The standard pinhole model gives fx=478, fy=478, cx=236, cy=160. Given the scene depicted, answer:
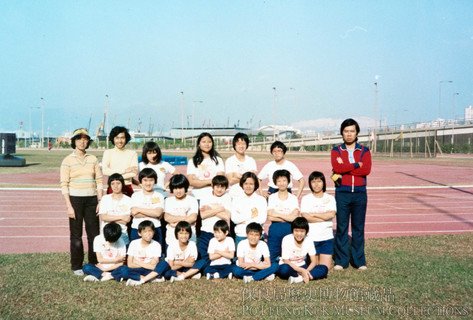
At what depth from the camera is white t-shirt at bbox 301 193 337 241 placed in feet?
19.4

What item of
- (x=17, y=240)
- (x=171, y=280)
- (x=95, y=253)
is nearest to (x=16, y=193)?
(x=17, y=240)

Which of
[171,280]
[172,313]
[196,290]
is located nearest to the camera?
[172,313]

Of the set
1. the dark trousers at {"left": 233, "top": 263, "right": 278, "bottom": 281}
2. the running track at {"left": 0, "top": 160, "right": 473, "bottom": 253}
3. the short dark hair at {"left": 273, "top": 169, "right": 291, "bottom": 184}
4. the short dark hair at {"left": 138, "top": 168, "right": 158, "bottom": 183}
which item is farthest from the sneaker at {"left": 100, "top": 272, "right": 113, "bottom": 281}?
the short dark hair at {"left": 273, "top": 169, "right": 291, "bottom": 184}

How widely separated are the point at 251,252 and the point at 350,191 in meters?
1.49

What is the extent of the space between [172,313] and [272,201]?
2210mm

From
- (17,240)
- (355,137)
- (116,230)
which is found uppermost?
(355,137)

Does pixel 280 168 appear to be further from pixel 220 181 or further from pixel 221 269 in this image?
pixel 221 269

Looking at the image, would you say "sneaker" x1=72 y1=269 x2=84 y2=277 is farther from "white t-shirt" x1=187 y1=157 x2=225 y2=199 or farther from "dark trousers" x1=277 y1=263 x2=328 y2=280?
"dark trousers" x1=277 y1=263 x2=328 y2=280

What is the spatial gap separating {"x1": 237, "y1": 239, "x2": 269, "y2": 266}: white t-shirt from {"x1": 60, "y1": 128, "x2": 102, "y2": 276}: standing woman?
177cm

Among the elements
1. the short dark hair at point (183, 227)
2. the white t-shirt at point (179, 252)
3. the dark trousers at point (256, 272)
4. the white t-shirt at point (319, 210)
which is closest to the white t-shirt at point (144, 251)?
the white t-shirt at point (179, 252)

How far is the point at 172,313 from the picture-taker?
14.0 ft

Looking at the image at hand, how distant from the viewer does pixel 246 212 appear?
19.2ft

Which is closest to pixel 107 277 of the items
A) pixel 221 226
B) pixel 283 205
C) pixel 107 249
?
pixel 107 249

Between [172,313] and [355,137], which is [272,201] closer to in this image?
[355,137]
